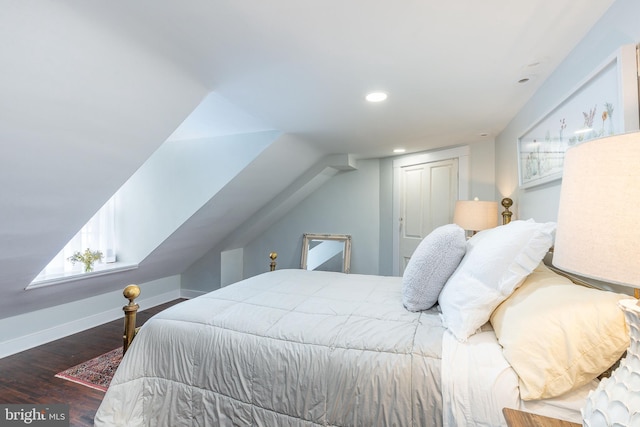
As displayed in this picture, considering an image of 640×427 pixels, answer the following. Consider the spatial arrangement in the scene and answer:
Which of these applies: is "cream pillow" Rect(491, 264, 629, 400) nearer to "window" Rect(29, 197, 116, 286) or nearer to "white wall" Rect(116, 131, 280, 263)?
"white wall" Rect(116, 131, 280, 263)

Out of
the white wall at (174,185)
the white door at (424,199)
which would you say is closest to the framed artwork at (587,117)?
the white door at (424,199)

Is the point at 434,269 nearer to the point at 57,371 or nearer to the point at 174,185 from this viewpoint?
the point at 174,185

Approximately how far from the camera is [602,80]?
1.21 meters

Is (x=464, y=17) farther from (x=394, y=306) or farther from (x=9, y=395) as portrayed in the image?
(x=9, y=395)

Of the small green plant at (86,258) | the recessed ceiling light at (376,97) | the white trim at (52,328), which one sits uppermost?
the recessed ceiling light at (376,97)

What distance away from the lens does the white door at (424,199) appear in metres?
3.59

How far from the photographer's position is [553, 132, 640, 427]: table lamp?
58 cm

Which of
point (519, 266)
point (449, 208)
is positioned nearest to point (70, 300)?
point (519, 266)

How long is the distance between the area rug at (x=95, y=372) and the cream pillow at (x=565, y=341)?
8.68ft

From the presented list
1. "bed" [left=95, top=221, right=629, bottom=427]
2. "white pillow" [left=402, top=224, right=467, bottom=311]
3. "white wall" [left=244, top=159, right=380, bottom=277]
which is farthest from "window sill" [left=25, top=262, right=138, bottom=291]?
"white pillow" [left=402, top=224, right=467, bottom=311]

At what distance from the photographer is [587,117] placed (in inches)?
52.5

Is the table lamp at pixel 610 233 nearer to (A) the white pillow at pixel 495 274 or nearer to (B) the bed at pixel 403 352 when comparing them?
(B) the bed at pixel 403 352

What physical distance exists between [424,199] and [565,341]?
2.99 meters

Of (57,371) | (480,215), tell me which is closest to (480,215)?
(480,215)
